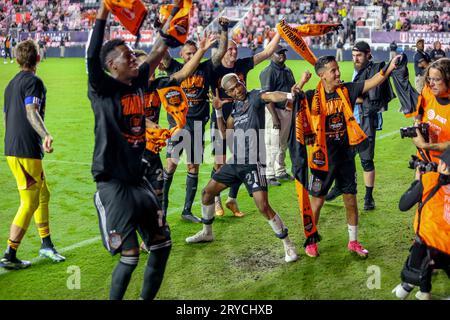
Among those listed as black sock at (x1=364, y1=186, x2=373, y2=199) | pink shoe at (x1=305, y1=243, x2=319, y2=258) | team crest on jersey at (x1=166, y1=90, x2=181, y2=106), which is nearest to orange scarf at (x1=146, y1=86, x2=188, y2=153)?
team crest on jersey at (x1=166, y1=90, x2=181, y2=106)

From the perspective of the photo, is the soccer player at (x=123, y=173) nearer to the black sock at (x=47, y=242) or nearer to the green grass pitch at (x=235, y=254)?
the green grass pitch at (x=235, y=254)

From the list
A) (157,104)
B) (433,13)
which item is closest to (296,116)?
(157,104)

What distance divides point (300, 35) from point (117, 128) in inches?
131


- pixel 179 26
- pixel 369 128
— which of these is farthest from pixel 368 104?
pixel 179 26

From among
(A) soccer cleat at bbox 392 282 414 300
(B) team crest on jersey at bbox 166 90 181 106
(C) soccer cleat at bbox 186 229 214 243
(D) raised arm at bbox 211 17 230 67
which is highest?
(D) raised arm at bbox 211 17 230 67

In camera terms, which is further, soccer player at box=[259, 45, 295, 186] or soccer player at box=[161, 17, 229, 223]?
soccer player at box=[259, 45, 295, 186]

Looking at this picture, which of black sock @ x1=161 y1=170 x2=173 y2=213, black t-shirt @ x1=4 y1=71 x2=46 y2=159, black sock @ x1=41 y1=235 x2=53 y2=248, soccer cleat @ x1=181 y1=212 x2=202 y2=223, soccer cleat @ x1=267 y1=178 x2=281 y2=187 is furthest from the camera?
soccer cleat @ x1=267 y1=178 x2=281 y2=187

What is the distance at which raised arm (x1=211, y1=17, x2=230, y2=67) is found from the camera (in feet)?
26.8

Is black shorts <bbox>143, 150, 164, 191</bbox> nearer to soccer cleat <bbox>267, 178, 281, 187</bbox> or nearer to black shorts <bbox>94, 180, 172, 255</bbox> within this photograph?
black shorts <bbox>94, 180, 172, 255</bbox>

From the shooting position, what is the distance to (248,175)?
7238mm

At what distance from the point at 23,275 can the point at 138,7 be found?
3312mm

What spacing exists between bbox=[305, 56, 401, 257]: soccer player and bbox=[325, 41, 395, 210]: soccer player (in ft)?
5.92

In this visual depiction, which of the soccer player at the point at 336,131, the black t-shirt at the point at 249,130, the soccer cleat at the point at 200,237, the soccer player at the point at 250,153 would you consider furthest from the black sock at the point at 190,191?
the soccer player at the point at 336,131

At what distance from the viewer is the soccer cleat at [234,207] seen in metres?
8.91
